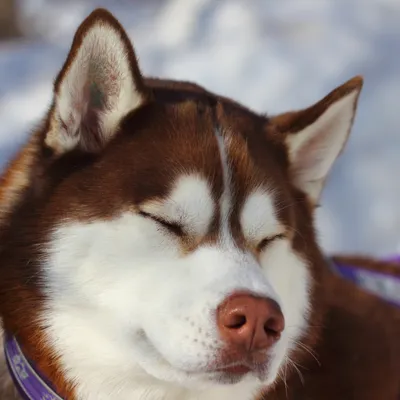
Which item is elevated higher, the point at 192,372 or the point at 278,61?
the point at 278,61

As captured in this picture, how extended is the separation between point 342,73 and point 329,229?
1353 mm

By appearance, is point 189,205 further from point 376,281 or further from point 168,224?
point 376,281

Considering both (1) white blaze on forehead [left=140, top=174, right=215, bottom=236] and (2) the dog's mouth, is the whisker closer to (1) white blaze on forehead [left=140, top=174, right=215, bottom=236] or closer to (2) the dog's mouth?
(2) the dog's mouth

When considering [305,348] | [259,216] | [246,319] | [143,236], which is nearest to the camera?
[246,319]

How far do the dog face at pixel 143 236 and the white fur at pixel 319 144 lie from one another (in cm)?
18

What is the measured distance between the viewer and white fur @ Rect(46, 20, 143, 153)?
1.49 metres

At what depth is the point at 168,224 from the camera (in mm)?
1467

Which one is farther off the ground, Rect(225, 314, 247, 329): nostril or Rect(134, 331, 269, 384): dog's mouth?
Rect(225, 314, 247, 329): nostril

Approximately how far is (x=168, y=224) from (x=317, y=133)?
0.54 m

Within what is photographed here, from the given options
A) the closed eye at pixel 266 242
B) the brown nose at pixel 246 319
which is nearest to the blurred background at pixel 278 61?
the closed eye at pixel 266 242

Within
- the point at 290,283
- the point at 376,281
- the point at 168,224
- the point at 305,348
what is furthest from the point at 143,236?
the point at 376,281

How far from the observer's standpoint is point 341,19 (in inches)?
192

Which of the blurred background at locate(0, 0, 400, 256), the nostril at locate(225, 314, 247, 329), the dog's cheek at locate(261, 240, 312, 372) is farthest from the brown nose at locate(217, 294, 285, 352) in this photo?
the blurred background at locate(0, 0, 400, 256)

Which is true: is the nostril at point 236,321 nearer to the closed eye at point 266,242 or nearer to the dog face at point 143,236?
the dog face at point 143,236
